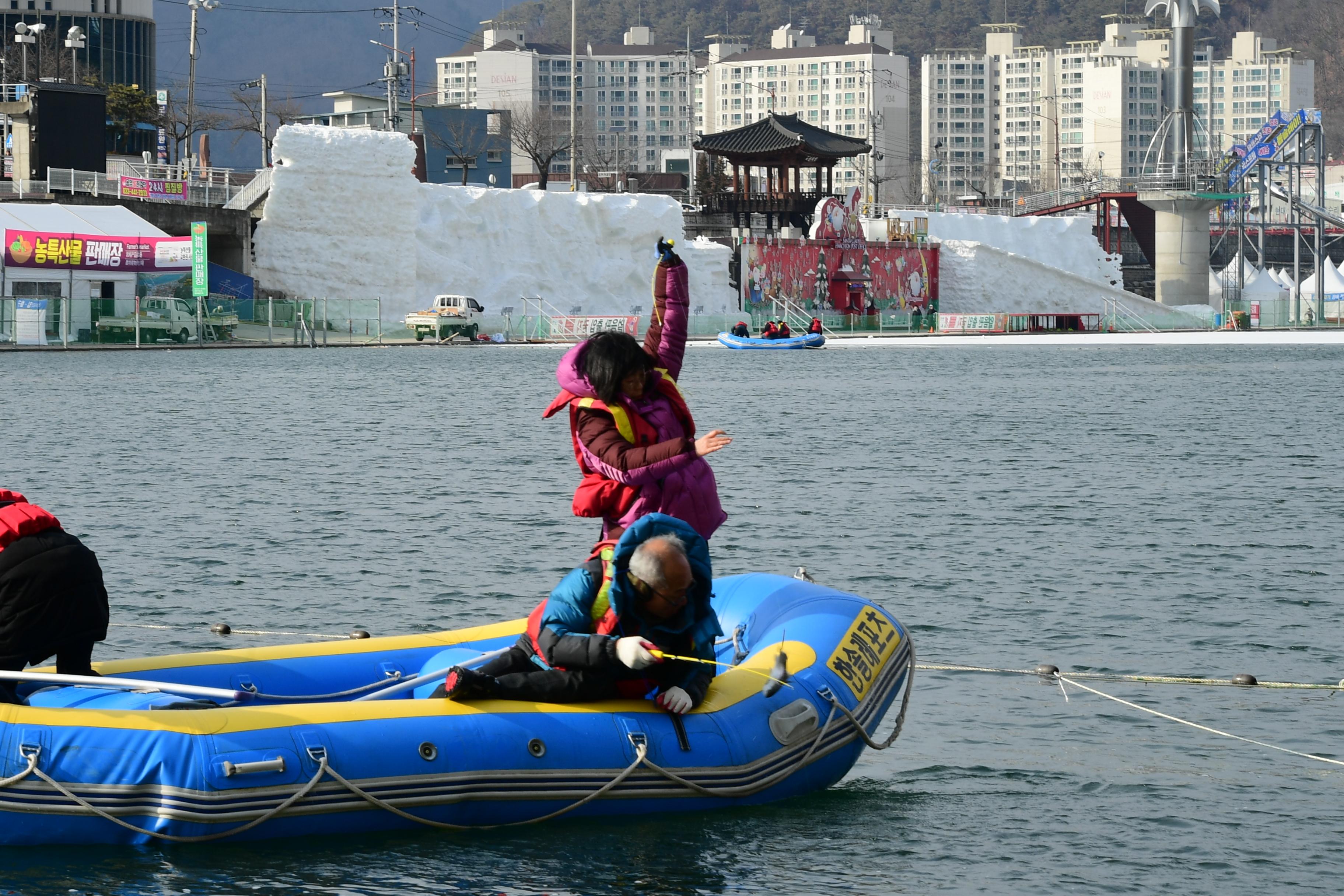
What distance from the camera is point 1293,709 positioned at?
9516mm

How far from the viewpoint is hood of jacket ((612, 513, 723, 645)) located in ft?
22.3

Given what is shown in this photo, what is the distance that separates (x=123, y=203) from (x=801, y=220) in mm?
33595

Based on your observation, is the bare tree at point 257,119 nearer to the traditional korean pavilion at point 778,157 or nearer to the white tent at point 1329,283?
the traditional korean pavilion at point 778,157

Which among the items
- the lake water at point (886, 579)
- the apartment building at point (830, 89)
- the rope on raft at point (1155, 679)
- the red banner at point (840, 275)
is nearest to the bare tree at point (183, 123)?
the red banner at point (840, 275)

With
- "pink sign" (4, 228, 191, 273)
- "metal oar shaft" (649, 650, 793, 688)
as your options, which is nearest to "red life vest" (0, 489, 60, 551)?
"metal oar shaft" (649, 650, 793, 688)

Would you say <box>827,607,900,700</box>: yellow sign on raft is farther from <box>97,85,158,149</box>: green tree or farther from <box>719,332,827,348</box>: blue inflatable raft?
<box>97,85,158,149</box>: green tree

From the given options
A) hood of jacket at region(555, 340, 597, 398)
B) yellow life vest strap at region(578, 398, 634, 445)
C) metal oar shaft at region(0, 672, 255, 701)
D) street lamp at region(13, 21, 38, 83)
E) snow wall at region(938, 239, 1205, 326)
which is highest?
street lamp at region(13, 21, 38, 83)

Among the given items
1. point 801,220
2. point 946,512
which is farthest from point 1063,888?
point 801,220

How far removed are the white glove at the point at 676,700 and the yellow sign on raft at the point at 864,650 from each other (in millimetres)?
979

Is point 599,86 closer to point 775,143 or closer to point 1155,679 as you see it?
point 775,143

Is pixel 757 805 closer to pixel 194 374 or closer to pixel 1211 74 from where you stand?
pixel 194 374

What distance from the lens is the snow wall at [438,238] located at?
6031cm

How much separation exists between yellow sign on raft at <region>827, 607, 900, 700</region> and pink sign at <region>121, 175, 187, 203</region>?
164ft

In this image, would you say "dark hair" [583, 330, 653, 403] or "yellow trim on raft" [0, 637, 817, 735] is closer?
"yellow trim on raft" [0, 637, 817, 735]
